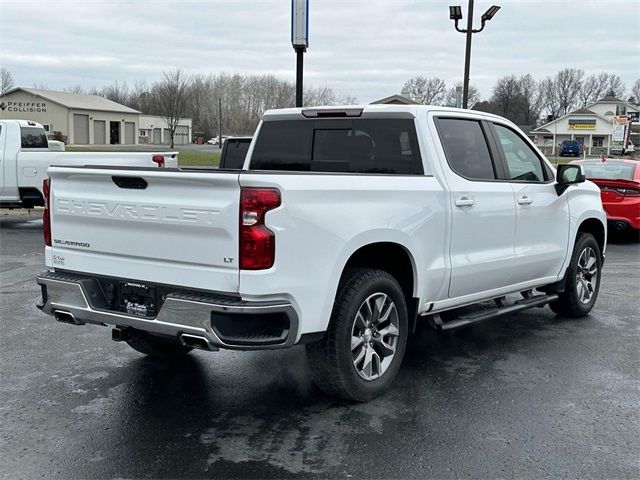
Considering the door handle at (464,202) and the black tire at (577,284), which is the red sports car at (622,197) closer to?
the black tire at (577,284)

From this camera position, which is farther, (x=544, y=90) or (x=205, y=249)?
(x=544, y=90)

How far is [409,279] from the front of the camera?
4.91m

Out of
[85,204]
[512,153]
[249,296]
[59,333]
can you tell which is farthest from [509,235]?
[59,333]

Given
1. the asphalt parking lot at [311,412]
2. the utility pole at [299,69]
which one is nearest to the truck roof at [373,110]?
the asphalt parking lot at [311,412]

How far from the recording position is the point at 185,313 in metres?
3.85

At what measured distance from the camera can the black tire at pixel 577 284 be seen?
6812 mm

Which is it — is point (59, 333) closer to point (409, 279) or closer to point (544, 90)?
point (409, 279)

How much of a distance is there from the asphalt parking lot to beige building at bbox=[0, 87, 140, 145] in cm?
6427

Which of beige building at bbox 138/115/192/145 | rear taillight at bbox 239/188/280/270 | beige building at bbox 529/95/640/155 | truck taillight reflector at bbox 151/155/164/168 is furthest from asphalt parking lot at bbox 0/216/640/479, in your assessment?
beige building at bbox 529/95/640/155

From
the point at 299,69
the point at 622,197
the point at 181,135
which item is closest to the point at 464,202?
the point at 299,69

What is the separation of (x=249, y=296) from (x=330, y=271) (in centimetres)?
57

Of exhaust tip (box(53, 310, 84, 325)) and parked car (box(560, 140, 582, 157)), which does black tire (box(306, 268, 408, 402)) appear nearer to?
exhaust tip (box(53, 310, 84, 325))

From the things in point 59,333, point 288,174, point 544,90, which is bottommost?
point 59,333

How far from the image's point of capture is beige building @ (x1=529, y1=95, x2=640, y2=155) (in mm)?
96750
